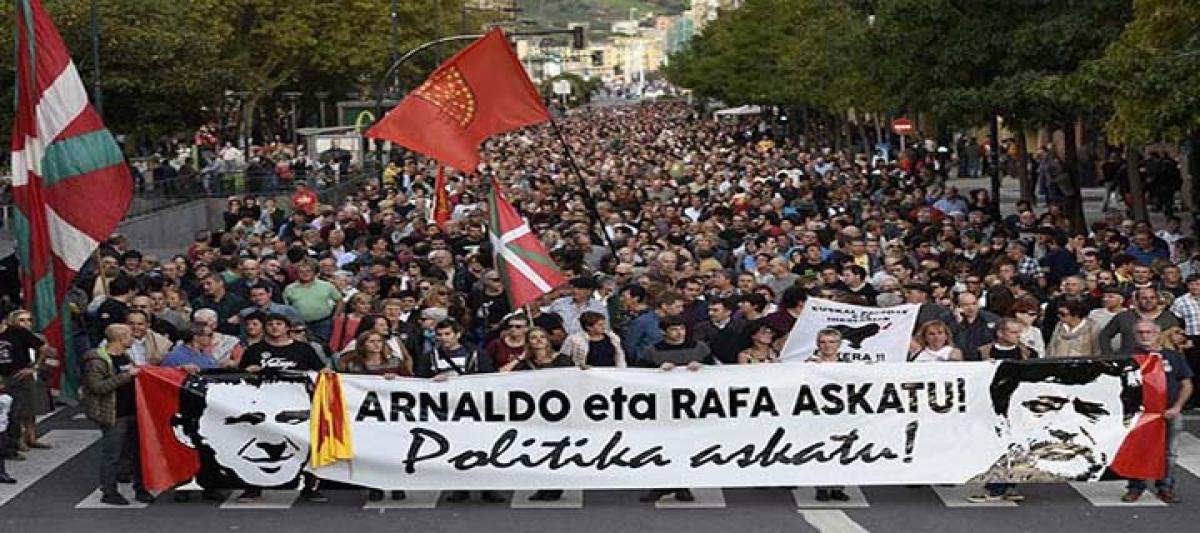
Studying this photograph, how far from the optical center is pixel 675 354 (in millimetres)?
13664

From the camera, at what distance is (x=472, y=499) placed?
44.2ft

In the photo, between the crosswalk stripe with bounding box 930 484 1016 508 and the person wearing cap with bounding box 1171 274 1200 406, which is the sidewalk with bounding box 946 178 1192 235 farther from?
the crosswalk stripe with bounding box 930 484 1016 508

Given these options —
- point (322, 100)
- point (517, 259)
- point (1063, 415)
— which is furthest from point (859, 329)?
point (322, 100)

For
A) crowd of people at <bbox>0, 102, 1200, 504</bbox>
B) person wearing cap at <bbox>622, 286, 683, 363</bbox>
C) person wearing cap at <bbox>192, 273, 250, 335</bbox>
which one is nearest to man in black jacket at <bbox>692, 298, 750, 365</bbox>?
crowd of people at <bbox>0, 102, 1200, 504</bbox>

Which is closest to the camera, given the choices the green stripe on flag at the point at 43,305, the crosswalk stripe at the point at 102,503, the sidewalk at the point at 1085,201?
the crosswalk stripe at the point at 102,503

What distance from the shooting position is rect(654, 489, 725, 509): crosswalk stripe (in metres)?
13.1

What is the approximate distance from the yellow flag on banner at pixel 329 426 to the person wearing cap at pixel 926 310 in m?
4.21

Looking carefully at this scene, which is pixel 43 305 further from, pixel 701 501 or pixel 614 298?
pixel 701 501

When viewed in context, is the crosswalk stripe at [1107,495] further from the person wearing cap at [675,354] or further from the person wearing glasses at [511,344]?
the person wearing glasses at [511,344]

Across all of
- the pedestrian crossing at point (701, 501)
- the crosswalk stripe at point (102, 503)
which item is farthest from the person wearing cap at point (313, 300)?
the pedestrian crossing at point (701, 501)

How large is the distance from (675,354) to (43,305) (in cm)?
485

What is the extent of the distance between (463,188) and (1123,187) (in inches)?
500

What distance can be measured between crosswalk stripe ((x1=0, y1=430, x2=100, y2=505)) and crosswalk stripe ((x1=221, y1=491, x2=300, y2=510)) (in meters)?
1.52

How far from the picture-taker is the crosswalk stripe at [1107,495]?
13.0m
